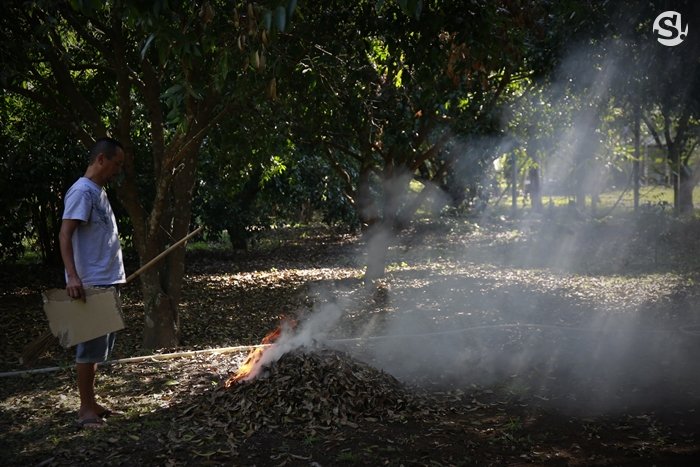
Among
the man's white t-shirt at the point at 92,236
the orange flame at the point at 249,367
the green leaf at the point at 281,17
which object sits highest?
the green leaf at the point at 281,17

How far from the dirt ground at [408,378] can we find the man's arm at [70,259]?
0.89m

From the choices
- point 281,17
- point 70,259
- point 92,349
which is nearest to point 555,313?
point 92,349

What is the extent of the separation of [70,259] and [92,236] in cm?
23

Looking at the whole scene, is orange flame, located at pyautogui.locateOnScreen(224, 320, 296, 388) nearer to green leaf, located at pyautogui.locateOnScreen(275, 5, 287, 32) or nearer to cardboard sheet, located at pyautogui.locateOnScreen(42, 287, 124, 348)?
cardboard sheet, located at pyautogui.locateOnScreen(42, 287, 124, 348)

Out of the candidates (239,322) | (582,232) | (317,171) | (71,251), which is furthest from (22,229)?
(582,232)

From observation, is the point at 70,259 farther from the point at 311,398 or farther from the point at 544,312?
the point at 544,312

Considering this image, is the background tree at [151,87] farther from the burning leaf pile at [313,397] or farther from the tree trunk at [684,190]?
the tree trunk at [684,190]

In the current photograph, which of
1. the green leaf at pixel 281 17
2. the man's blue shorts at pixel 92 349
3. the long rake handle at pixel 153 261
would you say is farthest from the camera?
the long rake handle at pixel 153 261

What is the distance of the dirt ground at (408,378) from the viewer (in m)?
4.09

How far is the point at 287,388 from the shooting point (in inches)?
185

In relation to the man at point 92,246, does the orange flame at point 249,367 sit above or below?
below

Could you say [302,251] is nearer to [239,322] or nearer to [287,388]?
[239,322]

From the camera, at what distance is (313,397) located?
459 cm

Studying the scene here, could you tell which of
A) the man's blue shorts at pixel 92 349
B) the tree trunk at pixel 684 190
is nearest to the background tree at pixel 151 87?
the man's blue shorts at pixel 92 349
